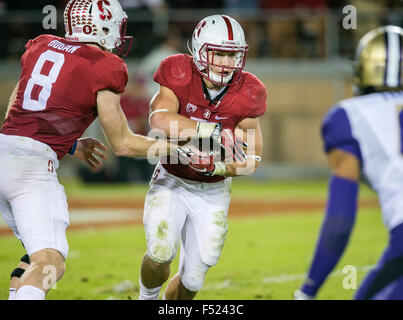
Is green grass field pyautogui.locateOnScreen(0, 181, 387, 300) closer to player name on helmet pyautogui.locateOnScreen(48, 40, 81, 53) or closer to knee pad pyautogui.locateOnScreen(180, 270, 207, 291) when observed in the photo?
knee pad pyautogui.locateOnScreen(180, 270, 207, 291)

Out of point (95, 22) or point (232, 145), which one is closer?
point (95, 22)

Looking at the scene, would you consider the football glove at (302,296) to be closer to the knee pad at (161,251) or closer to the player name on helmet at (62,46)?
the knee pad at (161,251)

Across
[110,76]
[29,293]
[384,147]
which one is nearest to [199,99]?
[110,76]

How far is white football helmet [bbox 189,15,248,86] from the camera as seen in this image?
4.00 meters

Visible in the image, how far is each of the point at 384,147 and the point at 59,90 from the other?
1.71m

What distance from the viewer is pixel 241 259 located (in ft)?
21.4

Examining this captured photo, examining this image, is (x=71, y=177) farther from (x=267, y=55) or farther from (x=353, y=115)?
(x=353, y=115)

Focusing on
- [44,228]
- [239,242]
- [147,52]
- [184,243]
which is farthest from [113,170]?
[44,228]

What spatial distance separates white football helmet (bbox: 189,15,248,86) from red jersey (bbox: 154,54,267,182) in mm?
71

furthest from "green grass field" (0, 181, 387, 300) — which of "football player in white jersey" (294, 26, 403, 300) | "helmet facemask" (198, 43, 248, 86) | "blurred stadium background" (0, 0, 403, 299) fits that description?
"football player in white jersey" (294, 26, 403, 300)

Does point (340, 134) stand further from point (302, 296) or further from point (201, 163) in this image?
point (201, 163)

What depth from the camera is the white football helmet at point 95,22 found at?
3730 millimetres

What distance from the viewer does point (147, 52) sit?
13188 millimetres

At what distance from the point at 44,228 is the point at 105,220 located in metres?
5.65
